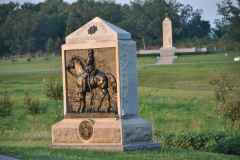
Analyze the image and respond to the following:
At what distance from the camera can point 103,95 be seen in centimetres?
817

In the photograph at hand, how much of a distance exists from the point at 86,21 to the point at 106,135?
74541 millimetres

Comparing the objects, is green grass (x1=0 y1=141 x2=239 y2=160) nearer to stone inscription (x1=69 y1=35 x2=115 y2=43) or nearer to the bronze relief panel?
the bronze relief panel

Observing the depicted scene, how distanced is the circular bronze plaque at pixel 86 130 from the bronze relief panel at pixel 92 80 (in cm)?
32

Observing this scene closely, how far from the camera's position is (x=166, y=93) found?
78.4 feet

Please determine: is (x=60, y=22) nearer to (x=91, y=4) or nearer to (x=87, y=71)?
(x=91, y=4)

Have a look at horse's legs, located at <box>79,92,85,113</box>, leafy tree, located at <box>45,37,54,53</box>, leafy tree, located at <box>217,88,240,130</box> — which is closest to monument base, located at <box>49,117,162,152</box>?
horse's legs, located at <box>79,92,85,113</box>

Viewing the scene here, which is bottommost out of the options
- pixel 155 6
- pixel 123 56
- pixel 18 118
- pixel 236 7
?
pixel 18 118

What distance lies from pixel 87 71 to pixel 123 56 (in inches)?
42.7

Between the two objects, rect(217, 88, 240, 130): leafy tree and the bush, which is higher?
rect(217, 88, 240, 130): leafy tree

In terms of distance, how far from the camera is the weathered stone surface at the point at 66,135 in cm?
813

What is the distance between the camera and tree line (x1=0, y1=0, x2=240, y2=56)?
249ft

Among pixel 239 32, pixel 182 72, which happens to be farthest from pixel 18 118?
pixel 239 32

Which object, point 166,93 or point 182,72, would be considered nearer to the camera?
point 166,93

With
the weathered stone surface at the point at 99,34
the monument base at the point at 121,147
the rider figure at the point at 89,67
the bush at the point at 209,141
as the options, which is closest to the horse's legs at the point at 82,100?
the rider figure at the point at 89,67
